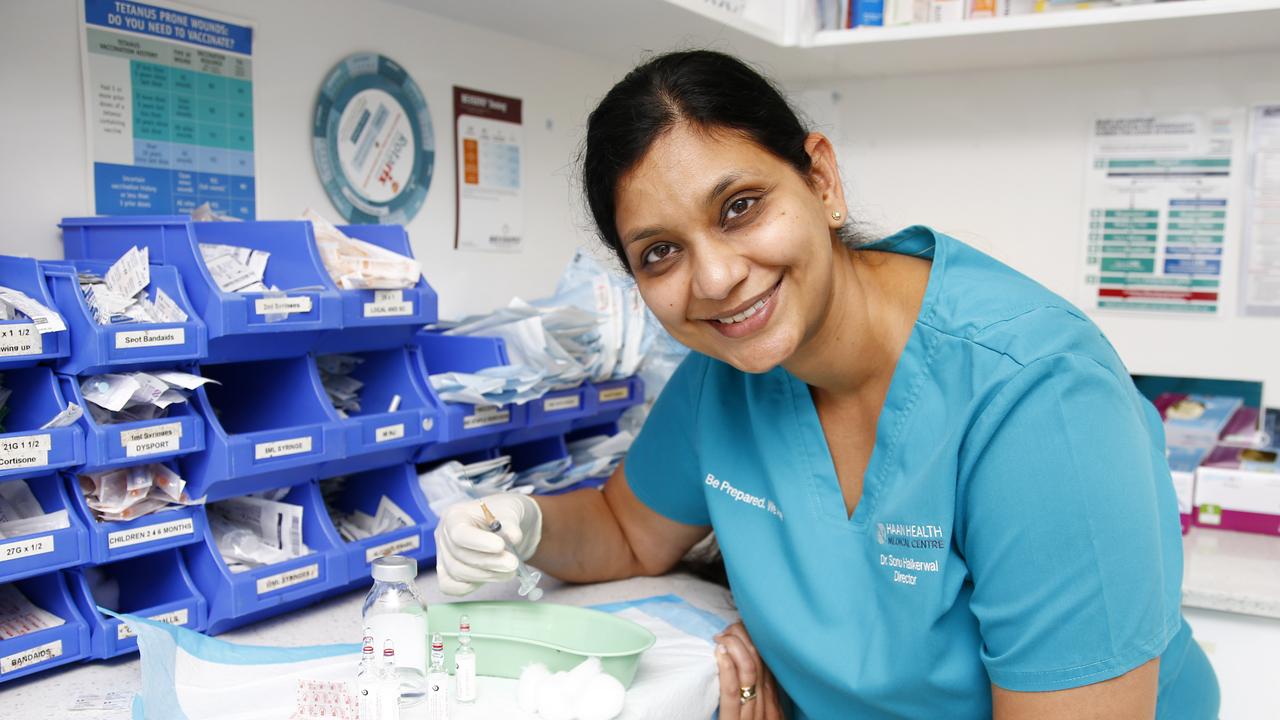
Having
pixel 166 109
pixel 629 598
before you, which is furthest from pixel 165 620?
pixel 166 109

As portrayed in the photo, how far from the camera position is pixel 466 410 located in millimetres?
1400

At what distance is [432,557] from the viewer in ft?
4.60

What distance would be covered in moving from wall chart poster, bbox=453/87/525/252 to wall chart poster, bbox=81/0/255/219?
416 millimetres

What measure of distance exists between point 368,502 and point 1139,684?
98 cm

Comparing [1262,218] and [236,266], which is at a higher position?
[1262,218]

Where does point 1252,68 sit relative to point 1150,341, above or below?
above

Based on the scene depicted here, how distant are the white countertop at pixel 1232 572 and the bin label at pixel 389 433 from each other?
3.59 feet

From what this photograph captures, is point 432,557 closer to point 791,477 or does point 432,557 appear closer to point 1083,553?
point 791,477

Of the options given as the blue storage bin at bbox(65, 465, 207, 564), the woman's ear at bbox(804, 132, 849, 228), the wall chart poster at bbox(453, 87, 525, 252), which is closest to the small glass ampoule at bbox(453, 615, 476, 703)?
the blue storage bin at bbox(65, 465, 207, 564)

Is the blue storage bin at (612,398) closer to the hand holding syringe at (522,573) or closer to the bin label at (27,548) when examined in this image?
the hand holding syringe at (522,573)

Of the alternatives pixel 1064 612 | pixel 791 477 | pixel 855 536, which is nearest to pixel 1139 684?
pixel 1064 612

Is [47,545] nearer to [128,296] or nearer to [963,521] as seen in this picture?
[128,296]

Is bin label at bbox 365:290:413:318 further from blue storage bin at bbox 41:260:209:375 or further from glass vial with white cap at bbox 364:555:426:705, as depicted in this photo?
glass vial with white cap at bbox 364:555:426:705

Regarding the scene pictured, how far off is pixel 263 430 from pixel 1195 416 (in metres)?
1.63
